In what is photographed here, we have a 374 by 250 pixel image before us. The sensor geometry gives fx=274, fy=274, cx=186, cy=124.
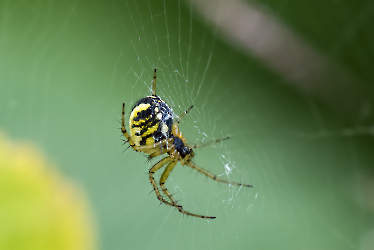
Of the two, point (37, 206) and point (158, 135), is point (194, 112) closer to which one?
point (158, 135)

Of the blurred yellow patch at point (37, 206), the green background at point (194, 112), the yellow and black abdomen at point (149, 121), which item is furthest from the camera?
the green background at point (194, 112)

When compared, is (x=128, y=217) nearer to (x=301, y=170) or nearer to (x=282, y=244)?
(x=282, y=244)

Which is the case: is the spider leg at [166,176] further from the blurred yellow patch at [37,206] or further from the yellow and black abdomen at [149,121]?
the blurred yellow patch at [37,206]

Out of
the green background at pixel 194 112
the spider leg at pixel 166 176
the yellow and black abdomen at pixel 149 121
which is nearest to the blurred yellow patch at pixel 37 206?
the green background at pixel 194 112

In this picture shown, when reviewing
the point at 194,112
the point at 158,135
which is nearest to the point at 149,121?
the point at 158,135

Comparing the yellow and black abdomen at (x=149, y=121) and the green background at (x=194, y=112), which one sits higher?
the green background at (x=194, y=112)

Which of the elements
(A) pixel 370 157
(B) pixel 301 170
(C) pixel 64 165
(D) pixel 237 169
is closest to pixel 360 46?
(A) pixel 370 157
